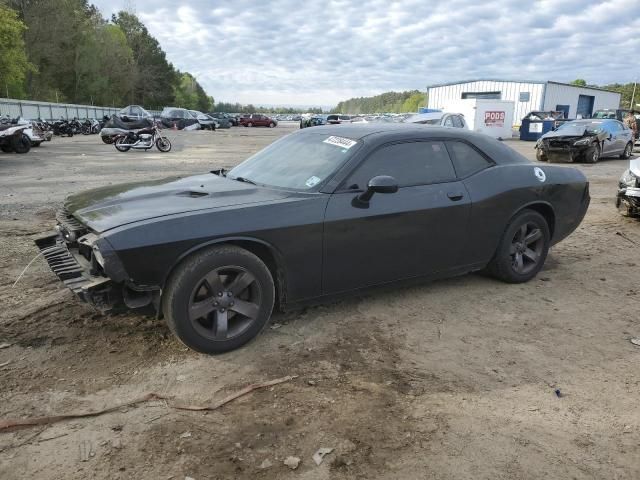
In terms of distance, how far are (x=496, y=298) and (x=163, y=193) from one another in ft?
9.83

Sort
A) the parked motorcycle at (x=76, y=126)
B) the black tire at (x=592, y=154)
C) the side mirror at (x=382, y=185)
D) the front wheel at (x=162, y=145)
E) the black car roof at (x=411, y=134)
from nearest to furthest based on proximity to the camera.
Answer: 1. the side mirror at (x=382, y=185)
2. the black car roof at (x=411, y=134)
3. the black tire at (x=592, y=154)
4. the front wheel at (x=162, y=145)
5. the parked motorcycle at (x=76, y=126)

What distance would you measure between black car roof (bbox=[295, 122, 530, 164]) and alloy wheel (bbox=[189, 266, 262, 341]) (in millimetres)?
1535

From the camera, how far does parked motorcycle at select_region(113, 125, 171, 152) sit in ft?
61.4

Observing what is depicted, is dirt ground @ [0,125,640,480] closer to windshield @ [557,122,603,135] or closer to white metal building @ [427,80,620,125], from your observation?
windshield @ [557,122,603,135]

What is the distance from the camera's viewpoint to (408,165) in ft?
13.9

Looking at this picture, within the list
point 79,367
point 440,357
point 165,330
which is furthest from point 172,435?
point 440,357

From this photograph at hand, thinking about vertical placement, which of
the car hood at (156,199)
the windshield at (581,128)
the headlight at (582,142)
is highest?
the windshield at (581,128)

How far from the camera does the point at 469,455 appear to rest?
252cm

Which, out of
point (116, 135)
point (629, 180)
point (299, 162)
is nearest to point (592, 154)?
point (629, 180)

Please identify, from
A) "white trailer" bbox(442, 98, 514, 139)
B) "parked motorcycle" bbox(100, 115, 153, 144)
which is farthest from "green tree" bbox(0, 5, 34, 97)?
"white trailer" bbox(442, 98, 514, 139)

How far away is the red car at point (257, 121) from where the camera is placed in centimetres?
5604

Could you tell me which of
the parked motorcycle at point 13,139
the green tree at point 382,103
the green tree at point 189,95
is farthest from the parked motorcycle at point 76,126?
the green tree at point 382,103

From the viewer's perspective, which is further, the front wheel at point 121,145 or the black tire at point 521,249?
the front wheel at point 121,145

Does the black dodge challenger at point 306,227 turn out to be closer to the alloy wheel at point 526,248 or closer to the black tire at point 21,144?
the alloy wheel at point 526,248
